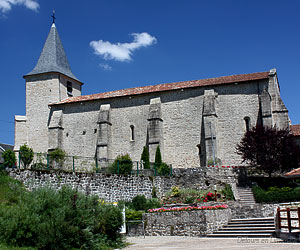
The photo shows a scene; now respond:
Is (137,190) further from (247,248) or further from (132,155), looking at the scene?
(247,248)

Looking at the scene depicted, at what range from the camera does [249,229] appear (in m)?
13.7

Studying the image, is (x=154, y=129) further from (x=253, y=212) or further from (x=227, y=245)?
(x=227, y=245)

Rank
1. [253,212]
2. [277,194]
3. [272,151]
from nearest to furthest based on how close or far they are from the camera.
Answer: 1. [253,212]
2. [277,194]
3. [272,151]

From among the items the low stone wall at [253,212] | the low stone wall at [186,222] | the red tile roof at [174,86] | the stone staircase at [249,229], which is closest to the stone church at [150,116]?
the red tile roof at [174,86]

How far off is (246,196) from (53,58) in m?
24.9

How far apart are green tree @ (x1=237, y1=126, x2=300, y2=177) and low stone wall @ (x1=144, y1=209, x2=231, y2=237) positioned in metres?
7.30

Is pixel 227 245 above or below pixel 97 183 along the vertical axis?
below

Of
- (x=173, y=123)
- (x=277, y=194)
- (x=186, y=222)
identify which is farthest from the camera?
(x=173, y=123)

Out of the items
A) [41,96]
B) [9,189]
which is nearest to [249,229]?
[9,189]

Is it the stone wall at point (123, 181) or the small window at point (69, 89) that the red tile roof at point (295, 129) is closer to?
the stone wall at point (123, 181)

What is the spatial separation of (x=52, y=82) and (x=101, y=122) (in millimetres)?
7882

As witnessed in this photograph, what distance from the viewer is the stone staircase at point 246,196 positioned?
1990cm

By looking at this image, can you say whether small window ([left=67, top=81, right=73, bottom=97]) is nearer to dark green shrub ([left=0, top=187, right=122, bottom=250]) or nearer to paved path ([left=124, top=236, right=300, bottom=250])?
dark green shrub ([left=0, top=187, right=122, bottom=250])

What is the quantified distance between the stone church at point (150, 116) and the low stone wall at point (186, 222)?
8.91 meters
